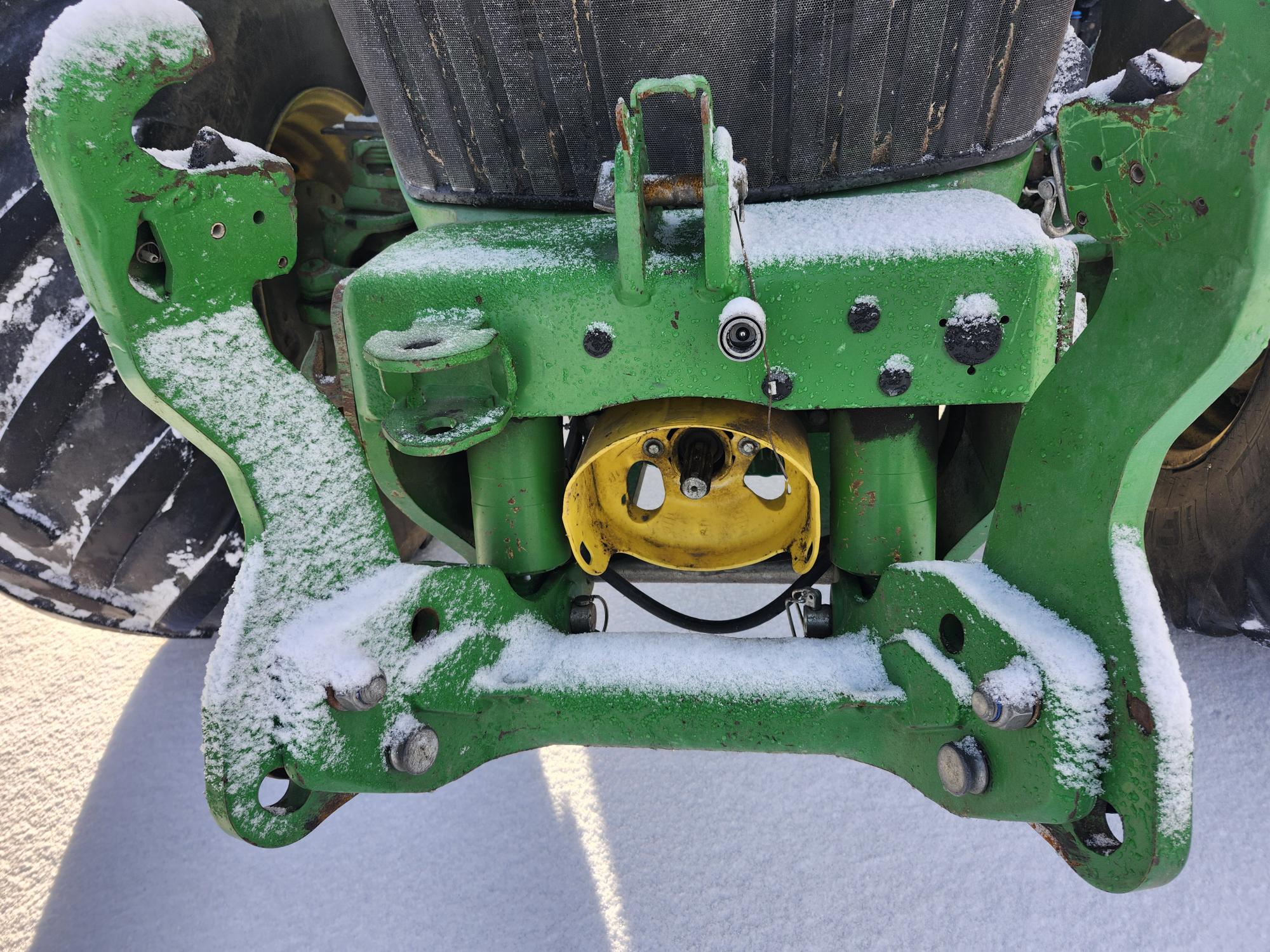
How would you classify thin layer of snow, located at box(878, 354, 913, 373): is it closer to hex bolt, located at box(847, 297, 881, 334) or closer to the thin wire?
hex bolt, located at box(847, 297, 881, 334)

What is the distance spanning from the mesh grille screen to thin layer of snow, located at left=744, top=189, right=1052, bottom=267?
0.24 feet

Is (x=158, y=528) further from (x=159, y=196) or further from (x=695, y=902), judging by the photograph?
(x=695, y=902)

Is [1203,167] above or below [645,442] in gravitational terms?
above

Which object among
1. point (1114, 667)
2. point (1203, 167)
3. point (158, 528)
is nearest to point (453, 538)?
point (158, 528)

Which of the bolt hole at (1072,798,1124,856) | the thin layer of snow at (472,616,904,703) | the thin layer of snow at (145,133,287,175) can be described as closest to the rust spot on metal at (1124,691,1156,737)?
the bolt hole at (1072,798,1124,856)

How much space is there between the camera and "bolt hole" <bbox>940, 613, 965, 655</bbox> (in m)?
1.10

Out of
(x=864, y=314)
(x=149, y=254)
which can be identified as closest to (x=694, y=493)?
(x=864, y=314)

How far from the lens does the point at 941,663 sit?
1087mm

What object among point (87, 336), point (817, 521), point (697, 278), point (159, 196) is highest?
point (159, 196)

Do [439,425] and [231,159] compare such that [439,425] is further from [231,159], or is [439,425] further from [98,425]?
[98,425]

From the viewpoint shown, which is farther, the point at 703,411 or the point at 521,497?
the point at 521,497

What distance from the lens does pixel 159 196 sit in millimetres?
1036

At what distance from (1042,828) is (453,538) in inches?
39.8

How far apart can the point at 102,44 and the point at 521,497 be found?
30.0 inches
